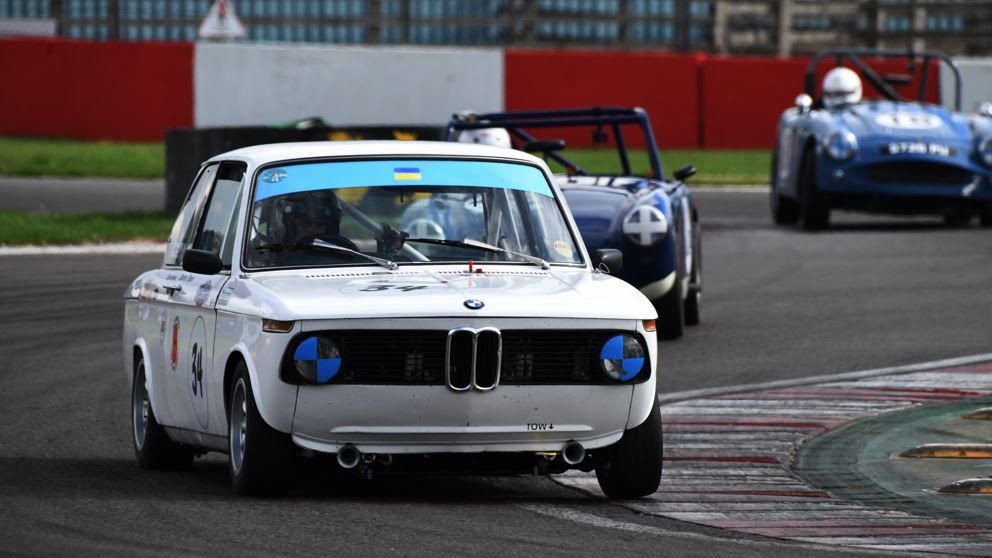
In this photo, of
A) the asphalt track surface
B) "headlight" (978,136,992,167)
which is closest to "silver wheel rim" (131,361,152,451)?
the asphalt track surface

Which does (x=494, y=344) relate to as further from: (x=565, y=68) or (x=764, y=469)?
(x=565, y=68)

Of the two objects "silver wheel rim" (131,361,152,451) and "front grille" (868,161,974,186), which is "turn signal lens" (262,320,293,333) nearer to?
"silver wheel rim" (131,361,152,451)

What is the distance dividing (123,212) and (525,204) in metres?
12.9

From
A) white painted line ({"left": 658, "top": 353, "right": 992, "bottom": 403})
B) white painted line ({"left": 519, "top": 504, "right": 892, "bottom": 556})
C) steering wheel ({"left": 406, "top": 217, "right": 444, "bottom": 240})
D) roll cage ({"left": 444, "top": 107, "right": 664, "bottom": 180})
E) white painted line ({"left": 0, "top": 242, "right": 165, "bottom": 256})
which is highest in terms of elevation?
roll cage ({"left": 444, "top": 107, "right": 664, "bottom": 180})

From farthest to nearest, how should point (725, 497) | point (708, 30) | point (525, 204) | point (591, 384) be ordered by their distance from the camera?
1. point (708, 30)
2. point (525, 204)
3. point (725, 497)
4. point (591, 384)

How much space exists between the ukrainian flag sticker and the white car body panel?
1.34 ft

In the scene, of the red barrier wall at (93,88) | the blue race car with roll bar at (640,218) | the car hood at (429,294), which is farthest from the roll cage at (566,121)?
the red barrier wall at (93,88)

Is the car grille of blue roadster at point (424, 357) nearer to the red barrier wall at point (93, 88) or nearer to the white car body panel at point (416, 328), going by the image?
the white car body panel at point (416, 328)

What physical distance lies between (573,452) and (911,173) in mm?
12344

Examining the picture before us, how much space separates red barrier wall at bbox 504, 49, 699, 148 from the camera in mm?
29594

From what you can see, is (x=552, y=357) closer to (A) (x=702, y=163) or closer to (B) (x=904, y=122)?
(B) (x=904, y=122)

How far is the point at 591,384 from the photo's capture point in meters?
6.67

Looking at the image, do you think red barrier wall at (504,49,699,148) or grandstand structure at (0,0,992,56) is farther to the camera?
grandstand structure at (0,0,992,56)

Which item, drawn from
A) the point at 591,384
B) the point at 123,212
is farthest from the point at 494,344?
the point at 123,212
